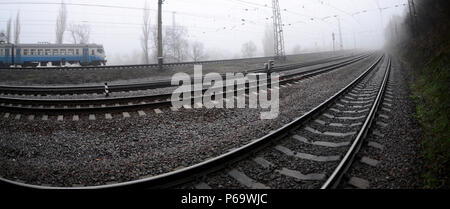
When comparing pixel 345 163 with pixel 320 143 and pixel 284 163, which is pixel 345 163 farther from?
pixel 320 143

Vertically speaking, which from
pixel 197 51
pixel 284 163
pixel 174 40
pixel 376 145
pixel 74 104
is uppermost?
pixel 174 40

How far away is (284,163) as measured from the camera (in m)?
3.73

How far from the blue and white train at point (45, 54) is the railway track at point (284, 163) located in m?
30.5

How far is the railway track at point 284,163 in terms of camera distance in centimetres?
311

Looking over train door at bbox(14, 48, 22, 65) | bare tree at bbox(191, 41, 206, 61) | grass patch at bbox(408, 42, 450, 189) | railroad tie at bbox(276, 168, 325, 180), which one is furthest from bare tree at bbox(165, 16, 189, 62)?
railroad tie at bbox(276, 168, 325, 180)

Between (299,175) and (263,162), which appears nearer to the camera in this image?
(299,175)

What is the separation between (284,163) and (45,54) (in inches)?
1299

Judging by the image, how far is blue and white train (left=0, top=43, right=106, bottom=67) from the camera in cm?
2472

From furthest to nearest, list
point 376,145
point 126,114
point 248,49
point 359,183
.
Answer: point 248,49 < point 126,114 < point 376,145 < point 359,183

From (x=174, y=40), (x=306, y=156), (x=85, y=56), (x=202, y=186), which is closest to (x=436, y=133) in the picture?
Answer: (x=306, y=156)
